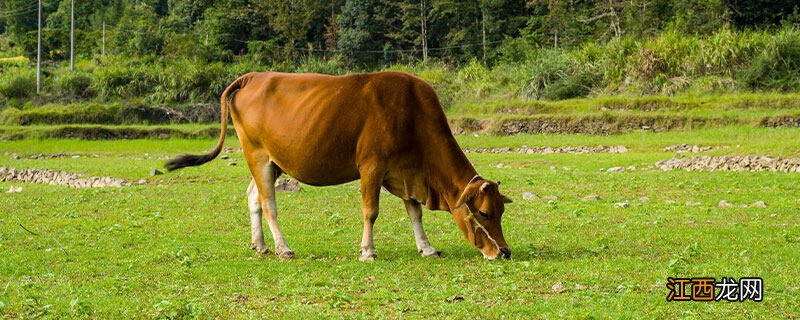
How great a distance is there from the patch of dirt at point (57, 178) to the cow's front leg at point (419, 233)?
17.8 meters

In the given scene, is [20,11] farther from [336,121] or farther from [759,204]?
[336,121]

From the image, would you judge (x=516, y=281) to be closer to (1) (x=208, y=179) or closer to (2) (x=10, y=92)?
(1) (x=208, y=179)

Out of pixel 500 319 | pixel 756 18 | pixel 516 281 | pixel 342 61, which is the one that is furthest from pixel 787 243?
pixel 342 61

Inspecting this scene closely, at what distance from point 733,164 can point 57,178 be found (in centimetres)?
2196

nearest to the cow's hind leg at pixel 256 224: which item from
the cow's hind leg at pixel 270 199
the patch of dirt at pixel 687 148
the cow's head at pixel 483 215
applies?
the cow's hind leg at pixel 270 199

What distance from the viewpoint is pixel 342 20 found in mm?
82250

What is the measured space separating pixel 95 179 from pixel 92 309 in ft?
73.7

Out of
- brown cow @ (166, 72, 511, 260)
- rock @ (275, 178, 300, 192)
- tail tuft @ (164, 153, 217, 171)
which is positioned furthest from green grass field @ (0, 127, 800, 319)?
tail tuft @ (164, 153, 217, 171)

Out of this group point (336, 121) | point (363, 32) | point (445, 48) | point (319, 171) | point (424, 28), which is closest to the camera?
point (336, 121)

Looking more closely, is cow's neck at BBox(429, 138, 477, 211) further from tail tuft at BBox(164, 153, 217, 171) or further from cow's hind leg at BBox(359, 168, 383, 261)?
tail tuft at BBox(164, 153, 217, 171)

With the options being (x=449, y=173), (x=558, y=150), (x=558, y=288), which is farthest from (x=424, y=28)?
(x=558, y=288)

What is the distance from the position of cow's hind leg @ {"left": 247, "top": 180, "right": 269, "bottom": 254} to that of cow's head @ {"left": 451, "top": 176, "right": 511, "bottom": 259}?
306 centimetres

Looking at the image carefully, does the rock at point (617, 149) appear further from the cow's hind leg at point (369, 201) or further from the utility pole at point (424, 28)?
the utility pole at point (424, 28)

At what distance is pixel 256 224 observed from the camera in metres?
13.8
